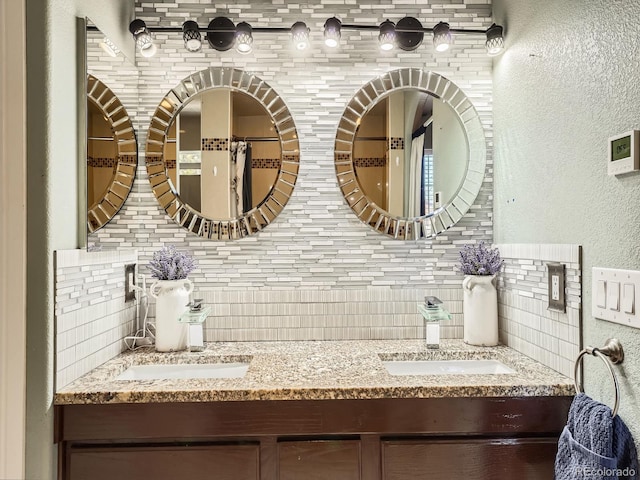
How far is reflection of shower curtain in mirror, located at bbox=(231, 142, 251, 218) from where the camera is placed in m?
1.81

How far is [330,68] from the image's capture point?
1.84 metres

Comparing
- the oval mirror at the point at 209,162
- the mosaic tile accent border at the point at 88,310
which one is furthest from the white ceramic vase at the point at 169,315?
the oval mirror at the point at 209,162

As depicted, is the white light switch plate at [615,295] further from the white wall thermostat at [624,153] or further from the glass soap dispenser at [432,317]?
the glass soap dispenser at [432,317]

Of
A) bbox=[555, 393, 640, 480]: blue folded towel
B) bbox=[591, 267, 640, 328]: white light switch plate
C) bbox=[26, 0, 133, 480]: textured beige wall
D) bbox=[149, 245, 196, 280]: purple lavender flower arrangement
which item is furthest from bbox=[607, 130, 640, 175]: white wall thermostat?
bbox=[26, 0, 133, 480]: textured beige wall

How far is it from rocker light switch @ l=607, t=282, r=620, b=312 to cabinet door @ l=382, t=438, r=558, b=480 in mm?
473

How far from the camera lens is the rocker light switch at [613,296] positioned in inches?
42.4

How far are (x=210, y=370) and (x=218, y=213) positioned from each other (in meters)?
0.65

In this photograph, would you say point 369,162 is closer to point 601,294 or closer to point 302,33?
point 302,33

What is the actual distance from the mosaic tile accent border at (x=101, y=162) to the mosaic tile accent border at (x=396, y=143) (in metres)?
1.16

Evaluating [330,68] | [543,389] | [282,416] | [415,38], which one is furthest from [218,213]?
[543,389]

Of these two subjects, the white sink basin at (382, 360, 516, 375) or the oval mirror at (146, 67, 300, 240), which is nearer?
the white sink basin at (382, 360, 516, 375)

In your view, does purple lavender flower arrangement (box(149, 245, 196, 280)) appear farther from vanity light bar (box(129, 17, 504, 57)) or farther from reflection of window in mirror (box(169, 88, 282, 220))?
vanity light bar (box(129, 17, 504, 57))

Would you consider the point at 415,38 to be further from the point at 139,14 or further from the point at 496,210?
the point at 139,14

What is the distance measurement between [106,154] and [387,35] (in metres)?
1.23
